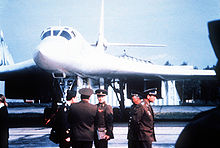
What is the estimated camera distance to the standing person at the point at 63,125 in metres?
5.75

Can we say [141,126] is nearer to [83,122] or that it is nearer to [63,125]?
[83,122]

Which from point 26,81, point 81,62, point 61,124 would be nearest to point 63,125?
point 61,124

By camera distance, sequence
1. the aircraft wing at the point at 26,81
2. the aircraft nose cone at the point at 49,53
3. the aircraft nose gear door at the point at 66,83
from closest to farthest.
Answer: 1. the aircraft nose cone at the point at 49,53
2. the aircraft nose gear door at the point at 66,83
3. the aircraft wing at the point at 26,81

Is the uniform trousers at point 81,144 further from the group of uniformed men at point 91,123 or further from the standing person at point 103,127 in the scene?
the standing person at point 103,127

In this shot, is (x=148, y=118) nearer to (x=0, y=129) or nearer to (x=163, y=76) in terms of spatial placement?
(x=0, y=129)

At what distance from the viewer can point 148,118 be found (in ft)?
17.1

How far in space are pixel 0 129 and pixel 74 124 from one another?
2.10 m

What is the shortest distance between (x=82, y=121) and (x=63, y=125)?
0.80 metres

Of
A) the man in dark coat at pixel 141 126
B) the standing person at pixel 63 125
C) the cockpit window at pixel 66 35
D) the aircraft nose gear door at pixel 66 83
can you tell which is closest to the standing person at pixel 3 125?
the standing person at pixel 63 125

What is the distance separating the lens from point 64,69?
413 inches


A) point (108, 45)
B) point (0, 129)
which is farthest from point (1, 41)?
point (0, 129)

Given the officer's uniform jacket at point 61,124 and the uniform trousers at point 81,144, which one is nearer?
the uniform trousers at point 81,144

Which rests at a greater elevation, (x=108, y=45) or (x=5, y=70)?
(x=108, y=45)

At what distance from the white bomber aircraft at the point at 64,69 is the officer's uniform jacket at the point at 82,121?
184 inches
